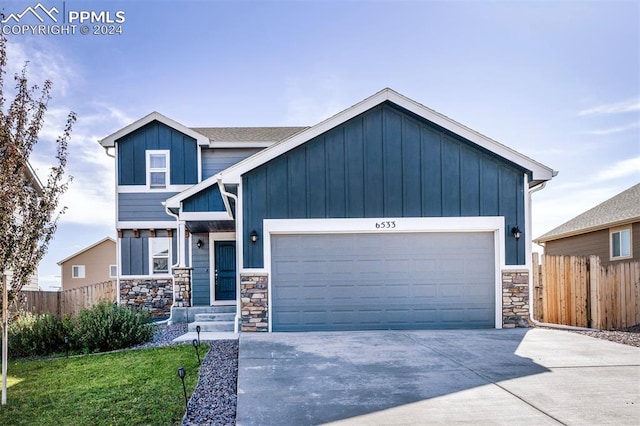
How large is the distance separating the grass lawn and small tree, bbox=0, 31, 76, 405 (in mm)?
856

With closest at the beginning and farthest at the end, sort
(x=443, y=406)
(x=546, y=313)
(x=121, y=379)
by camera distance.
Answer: (x=443, y=406), (x=121, y=379), (x=546, y=313)

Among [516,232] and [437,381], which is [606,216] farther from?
[437,381]

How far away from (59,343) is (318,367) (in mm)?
6242

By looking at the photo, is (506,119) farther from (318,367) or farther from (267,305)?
(318,367)

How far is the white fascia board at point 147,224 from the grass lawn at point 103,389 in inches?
279

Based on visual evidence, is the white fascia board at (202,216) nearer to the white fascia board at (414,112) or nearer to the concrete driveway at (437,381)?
the white fascia board at (414,112)

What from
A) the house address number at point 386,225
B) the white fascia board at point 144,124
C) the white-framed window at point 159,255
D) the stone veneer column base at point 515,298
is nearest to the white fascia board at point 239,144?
the white fascia board at point 144,124

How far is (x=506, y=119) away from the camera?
12.9 metres

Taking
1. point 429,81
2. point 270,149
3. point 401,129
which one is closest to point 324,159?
point 270,149

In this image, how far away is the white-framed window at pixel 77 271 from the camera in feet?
116

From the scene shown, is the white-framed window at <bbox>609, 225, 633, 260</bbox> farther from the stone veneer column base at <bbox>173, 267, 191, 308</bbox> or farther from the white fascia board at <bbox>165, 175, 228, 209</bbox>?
the stone veneer column base at <bbox>173, 267, 191, 308</bbox>

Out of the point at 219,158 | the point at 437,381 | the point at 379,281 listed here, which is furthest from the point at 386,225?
the point at 219,158

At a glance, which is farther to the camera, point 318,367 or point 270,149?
point 270,149

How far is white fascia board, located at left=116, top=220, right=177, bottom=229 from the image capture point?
15523 millimetres
